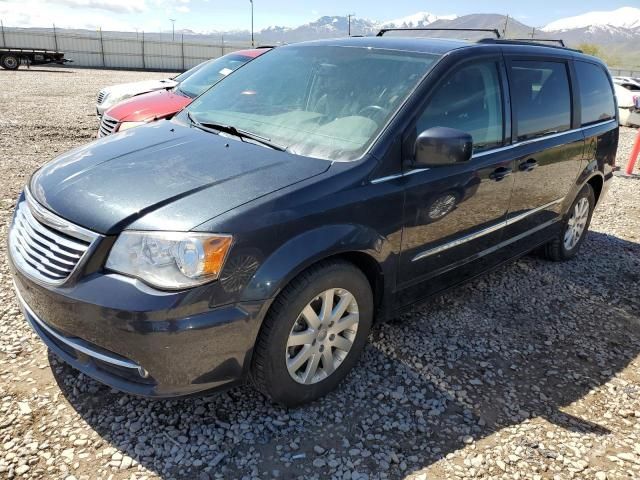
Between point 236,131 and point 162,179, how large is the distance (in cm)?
74

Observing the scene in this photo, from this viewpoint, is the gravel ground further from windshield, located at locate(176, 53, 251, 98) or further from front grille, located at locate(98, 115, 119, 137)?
windshield, located at locate(176, 53, 251, 98)

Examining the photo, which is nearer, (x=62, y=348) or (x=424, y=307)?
(x=62, y=348)

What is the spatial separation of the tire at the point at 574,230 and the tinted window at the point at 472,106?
1.77m

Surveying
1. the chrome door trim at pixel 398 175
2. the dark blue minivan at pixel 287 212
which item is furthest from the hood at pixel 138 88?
the chrome door trim at pixel 398 175

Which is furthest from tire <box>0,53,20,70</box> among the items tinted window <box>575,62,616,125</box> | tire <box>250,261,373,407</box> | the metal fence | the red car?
tire <box>250,261,373,407</box>

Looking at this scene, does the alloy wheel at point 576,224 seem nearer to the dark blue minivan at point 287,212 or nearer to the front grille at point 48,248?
the dark blue minivan at point 287,212

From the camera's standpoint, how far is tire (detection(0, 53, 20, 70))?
86.8 ft

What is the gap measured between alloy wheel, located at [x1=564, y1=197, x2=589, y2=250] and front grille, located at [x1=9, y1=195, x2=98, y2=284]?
14.0 ft

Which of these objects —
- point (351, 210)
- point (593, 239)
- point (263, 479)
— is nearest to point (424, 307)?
point (351, 210)

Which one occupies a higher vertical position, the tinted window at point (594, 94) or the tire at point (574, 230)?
the tinted window at point (594, 94)

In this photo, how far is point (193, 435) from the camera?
8.16 feet

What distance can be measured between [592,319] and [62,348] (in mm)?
3685

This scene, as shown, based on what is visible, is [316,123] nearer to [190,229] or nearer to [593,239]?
[190,229]

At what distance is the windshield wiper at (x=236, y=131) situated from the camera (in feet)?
9.38
